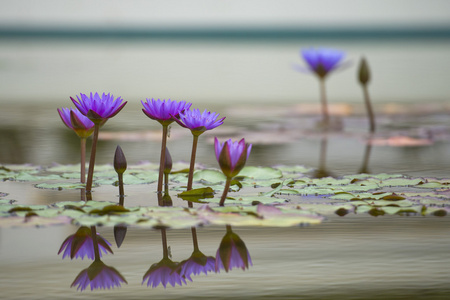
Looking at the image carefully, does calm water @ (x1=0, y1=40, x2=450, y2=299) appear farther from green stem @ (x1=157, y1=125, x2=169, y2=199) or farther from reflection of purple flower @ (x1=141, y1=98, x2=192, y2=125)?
reflection of purple flower @ (x1=141, y1=98, x2=192, y2=125)

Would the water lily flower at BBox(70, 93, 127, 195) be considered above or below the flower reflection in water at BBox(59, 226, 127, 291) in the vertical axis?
above

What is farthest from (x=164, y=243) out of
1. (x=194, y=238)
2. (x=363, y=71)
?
(x=363, y=71)

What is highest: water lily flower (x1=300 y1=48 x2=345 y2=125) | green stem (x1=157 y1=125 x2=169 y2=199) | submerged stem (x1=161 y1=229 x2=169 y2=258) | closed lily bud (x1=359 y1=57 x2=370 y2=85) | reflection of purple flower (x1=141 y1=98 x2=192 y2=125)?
water lily flower (x1=300 y1=48 x2=345 y2=125)

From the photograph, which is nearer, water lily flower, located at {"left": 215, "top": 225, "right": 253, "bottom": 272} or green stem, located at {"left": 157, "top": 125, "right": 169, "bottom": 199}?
water lily flower, located at {"left": 215, "top": 225, "right": 253, "bottom": 272}

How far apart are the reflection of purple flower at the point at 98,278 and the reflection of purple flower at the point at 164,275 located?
0.12 feet

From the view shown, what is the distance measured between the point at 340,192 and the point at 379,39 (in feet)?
46.5

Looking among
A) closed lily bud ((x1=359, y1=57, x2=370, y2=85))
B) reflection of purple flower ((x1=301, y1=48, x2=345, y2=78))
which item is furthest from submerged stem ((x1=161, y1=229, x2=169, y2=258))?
reflection of purple flower ((x1=301, y1=48, x2=345, y2=78))

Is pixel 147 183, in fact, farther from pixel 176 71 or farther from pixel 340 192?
pixel 176 71

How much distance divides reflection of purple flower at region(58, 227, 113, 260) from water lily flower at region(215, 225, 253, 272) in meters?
0.17

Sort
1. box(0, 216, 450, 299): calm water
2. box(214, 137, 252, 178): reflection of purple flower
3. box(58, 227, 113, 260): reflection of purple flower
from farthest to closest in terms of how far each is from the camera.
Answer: box(214, 137, 252, 178): reflection of purple flower → box(58, 227, 113, 260): reflection of purple flower → box(0, 216, 450, 299): calm water

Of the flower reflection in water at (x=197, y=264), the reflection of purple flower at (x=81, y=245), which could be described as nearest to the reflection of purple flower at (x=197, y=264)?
the flower reflection in water at (x=197, y=264)

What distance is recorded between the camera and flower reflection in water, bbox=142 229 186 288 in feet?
3.49

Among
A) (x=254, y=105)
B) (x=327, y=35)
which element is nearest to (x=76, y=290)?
(x=254, y=105)

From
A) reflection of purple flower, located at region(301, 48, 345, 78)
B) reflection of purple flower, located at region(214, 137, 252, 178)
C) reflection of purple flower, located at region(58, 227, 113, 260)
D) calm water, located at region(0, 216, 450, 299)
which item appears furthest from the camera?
reflection of purple flower, located at region(301, 48, 345, 78)
